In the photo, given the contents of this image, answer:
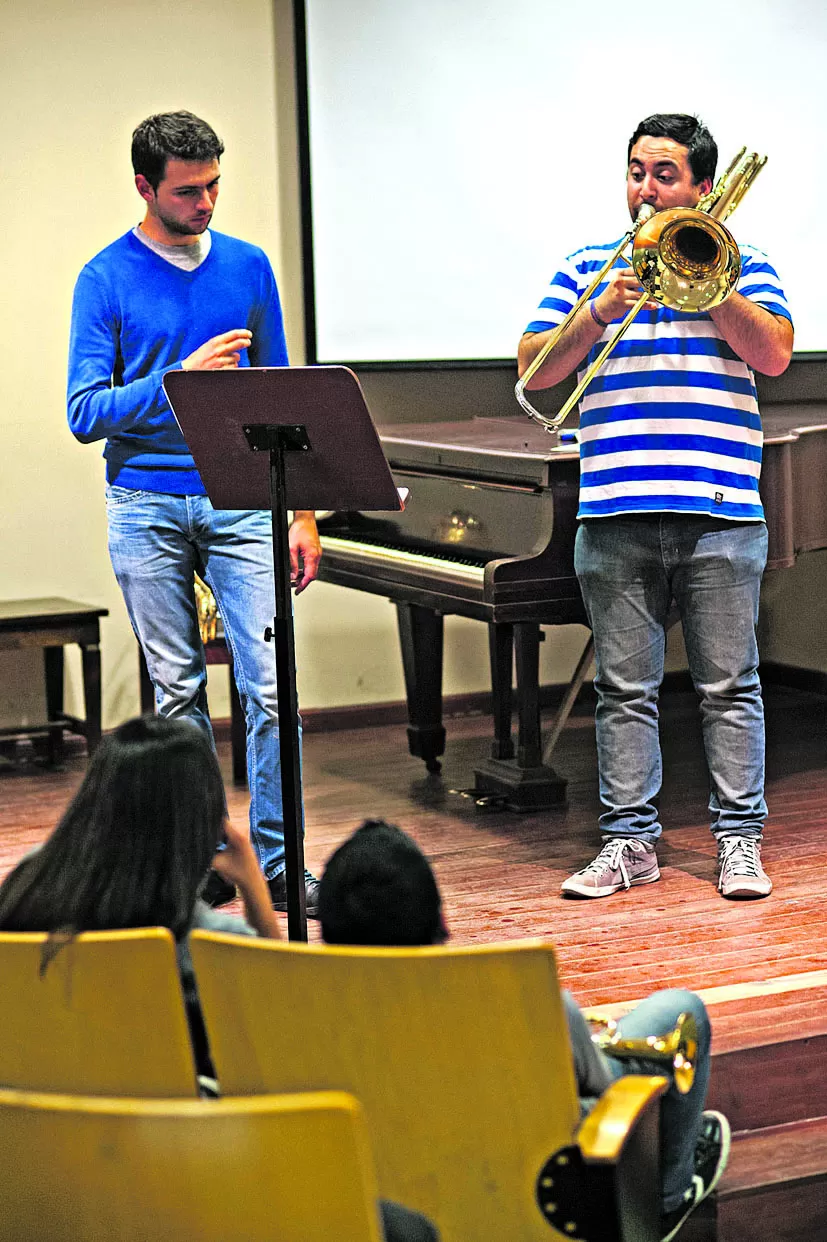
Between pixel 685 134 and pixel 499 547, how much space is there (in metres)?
1.27

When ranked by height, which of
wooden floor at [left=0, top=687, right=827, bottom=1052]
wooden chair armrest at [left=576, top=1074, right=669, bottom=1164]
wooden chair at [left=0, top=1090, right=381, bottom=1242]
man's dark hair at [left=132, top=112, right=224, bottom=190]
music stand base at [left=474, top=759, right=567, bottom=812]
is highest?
man's dark hair at [left=132, top=112, right=224, bottom=190]

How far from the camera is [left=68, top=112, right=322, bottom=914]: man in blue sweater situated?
3393mm

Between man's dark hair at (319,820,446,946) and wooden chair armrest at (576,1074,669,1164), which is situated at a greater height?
man's dark hair at (319,820,446,946)

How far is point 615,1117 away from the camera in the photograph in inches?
64.2

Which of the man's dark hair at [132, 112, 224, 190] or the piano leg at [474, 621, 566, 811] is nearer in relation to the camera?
the man's dark hair at [132, 112, 224, 190]

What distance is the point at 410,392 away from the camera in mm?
5652

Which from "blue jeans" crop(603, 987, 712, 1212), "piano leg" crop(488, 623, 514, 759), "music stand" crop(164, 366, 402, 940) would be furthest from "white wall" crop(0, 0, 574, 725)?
"blue jeans" crop(603, 987, 712, 1212)

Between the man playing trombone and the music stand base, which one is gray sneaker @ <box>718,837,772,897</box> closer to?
the man playing trombone

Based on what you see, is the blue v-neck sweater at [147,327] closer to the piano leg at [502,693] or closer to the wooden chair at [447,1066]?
the piano leg at [502,693]

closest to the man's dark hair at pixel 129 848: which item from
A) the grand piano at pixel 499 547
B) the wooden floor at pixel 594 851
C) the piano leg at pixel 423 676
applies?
the wooden floor at pixel 594 851

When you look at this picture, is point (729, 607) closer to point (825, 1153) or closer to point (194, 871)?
point (825, 1153)

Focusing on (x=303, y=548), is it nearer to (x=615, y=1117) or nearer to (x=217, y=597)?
(x=217, y=597)

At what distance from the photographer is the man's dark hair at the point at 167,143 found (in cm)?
327

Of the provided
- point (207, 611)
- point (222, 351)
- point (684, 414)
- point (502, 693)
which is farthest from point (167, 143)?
point (502, 693)
